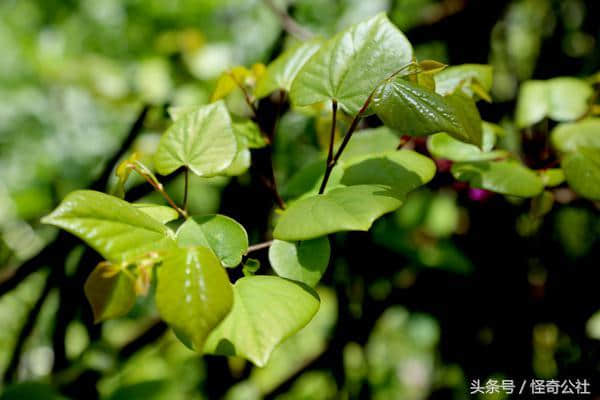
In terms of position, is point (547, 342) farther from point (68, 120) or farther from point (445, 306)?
point (68, 120)

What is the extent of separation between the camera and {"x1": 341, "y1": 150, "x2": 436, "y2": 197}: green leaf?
15.7 inches

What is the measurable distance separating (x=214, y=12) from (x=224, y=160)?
1.07 meters

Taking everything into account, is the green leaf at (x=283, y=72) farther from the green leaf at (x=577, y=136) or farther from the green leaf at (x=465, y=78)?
the green leaf at (x=577, y=136)

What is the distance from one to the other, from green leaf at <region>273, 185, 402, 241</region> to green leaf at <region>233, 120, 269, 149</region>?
14cm

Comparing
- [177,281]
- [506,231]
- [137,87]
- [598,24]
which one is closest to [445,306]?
[506,231]

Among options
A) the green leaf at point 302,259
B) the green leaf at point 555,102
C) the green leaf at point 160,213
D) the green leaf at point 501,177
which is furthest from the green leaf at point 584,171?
the green leaf at point 160,213

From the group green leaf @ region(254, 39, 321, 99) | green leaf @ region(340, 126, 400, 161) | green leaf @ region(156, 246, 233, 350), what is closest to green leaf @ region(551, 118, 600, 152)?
green leaf @ region(340, 126, 400, 161)

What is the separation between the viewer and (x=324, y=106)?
0.56 metres

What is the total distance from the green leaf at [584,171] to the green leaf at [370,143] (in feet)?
0.55

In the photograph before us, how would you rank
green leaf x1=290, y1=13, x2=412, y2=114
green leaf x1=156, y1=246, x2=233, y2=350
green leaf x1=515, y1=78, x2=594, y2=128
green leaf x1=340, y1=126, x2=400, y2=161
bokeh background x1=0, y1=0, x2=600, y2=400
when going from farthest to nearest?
bokeh background x1=0, y1=0, x2=600, y2=400 < green leaf x1=515, y1=78, x2=594, y2=128 < green leaf x1=340, y1=126, x2=400, y2=161 < green leaf x1=290, y1=13, x2=412, y2=114 < green leaf x1=156, y1=246, x2=233, y2=350

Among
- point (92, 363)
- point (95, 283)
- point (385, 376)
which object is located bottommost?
point (385, 376)

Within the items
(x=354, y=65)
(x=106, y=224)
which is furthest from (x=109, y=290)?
(x=354, y=65)

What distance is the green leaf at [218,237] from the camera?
0.37m

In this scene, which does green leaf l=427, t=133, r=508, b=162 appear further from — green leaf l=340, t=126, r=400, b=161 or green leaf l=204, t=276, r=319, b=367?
green leaf l=204, t=276, r=319, b=367
